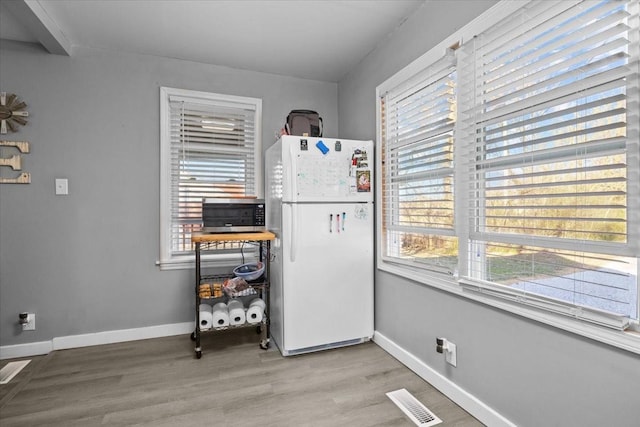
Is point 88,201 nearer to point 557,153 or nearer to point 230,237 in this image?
point 230,237

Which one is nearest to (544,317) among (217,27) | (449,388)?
(449,388)

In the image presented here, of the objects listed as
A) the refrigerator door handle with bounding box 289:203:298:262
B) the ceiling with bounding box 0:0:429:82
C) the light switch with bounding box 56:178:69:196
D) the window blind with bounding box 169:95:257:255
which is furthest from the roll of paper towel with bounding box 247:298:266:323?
the ceiling with bounding box 0:0:429:82

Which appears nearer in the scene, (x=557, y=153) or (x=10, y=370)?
(x=557, y=153)

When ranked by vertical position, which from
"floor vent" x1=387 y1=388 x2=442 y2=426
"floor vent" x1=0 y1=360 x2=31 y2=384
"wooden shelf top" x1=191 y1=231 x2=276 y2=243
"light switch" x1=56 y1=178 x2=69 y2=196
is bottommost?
"floor vent" x1=0 y1=360 x2=31 y2=384

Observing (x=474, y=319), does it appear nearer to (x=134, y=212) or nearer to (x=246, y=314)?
(x=246, y=314)

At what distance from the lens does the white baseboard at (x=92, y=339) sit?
2617 millimetres

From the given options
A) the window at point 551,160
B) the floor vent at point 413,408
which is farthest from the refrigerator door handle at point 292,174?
the floor vent at point 413,408

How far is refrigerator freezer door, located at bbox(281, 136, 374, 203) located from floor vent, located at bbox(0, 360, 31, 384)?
7.45 feet

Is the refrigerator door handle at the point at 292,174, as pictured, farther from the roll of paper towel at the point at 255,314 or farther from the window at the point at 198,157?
the roll of paper towel at the point at 255,314

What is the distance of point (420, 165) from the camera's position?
7.47 ft

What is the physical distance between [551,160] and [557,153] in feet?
0.11

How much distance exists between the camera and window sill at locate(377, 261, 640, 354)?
1148 millimetres

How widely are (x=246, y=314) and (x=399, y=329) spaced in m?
1.23

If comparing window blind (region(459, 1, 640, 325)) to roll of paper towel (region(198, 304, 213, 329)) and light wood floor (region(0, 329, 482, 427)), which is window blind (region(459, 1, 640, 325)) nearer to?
light wood floor (region(0, 329, 482, 427))
